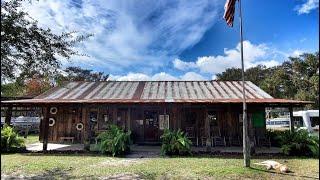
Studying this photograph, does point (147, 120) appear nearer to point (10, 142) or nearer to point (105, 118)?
point (105, 118)

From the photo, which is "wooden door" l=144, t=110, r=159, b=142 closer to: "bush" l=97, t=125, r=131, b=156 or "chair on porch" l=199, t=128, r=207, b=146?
"chair on porch" l=199, t=128, r=207, b=146

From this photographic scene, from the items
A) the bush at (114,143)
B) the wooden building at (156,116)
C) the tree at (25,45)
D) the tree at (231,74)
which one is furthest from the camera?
the tree at (231,74)

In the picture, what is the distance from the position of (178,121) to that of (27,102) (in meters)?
9.23

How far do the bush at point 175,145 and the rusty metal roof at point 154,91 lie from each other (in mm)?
4114

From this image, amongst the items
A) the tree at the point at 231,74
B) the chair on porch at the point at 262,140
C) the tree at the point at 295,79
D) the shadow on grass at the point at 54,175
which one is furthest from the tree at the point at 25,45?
the tree at the point at 231,74

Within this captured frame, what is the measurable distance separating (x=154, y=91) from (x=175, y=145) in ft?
25.6

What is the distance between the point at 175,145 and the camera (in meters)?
14.5

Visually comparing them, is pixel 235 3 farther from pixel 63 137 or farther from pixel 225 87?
pixel 63 137

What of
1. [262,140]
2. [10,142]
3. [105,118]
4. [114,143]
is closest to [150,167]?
[114,143]

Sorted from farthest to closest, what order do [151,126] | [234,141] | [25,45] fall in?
1. [151,126]
2. [234,141]
3. [25,45]

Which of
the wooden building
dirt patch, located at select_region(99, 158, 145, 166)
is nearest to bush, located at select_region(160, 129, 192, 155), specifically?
dirt patch, located at select_region(99, 158, 145, 166)

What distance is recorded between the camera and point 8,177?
960cm

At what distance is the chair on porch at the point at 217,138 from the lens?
64.0 feet

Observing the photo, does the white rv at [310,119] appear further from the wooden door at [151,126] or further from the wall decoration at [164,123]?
the wooden door at [151,126]
